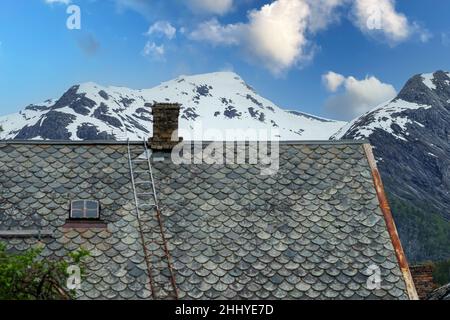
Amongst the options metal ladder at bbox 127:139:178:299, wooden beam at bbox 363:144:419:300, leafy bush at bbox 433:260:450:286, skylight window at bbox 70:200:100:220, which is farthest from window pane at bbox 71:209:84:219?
leafy bush at bbox 433:260:450:286

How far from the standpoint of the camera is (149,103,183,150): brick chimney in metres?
17.6

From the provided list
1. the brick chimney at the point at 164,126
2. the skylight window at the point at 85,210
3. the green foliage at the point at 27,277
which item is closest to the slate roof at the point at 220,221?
the skylight window at the point at 85,210

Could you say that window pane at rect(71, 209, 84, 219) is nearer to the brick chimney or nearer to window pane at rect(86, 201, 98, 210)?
window pane at rect(86, 201, 98, 210)

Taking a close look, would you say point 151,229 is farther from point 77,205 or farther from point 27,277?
point 27,277

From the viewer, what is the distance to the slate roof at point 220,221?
47.0 ft

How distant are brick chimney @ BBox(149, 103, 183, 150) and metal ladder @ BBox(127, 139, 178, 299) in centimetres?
31

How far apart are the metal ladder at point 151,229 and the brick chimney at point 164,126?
0.31 m

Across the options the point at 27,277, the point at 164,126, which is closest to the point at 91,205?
the point at 164,126

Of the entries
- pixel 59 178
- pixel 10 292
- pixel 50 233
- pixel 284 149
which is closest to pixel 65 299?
pixel 10 292

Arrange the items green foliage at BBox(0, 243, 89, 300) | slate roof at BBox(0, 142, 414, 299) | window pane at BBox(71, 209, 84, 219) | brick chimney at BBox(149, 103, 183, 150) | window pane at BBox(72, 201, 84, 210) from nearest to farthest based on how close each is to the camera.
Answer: green foliage at BBox(0, 243, 89, 300), slate roof at BBox(0, 142, 414, 299), window pane at BBox(71, 209, 84, 219), window pane at BBox(72, 201, 84, 210), brick chimney at BBox(149, 103, 183, 150)

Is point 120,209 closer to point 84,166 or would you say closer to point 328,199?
point 84,166

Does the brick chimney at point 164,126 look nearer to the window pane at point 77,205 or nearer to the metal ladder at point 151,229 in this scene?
the metal ladder at point 151,229

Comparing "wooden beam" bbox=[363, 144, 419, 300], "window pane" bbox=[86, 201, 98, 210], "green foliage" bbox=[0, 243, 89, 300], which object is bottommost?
"green foliage" bbox=[0, 243, 89, 300]

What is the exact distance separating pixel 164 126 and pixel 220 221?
3395 mm
